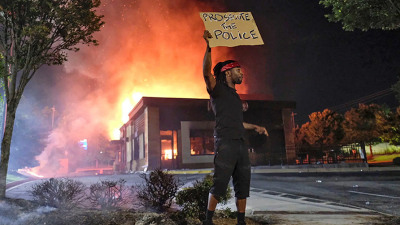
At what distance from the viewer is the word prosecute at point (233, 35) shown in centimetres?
361

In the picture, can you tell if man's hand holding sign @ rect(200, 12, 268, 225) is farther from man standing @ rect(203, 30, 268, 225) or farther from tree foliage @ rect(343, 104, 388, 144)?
tree foliage @ rect(343, 104, 388, 144)

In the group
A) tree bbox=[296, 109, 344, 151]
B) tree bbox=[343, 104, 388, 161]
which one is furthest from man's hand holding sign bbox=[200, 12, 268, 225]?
tree bbox=[296, 109, 344, 151]

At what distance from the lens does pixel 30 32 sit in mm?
6922

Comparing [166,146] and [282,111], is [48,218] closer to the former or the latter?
[166,146]

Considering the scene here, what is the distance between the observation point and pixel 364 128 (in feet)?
156

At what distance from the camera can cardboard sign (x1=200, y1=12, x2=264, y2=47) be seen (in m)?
3.58

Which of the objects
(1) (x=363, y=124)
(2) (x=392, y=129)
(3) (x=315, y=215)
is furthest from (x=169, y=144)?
(1) (x=363, y=124)

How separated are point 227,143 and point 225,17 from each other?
5.94 feet

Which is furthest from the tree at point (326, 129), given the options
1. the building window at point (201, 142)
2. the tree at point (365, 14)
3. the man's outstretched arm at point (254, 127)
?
the man's outstretched arm at point (254, 127)

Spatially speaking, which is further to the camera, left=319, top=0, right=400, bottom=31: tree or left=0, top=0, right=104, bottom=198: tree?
left=319, top=0, right=400, bottom=31: tree

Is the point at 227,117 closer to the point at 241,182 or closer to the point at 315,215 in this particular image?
the point at 241,182

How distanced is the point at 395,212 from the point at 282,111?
2564 cm

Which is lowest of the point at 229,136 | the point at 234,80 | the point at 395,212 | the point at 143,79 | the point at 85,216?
the point at 395,212

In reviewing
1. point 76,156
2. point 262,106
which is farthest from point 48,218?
point 76,156
